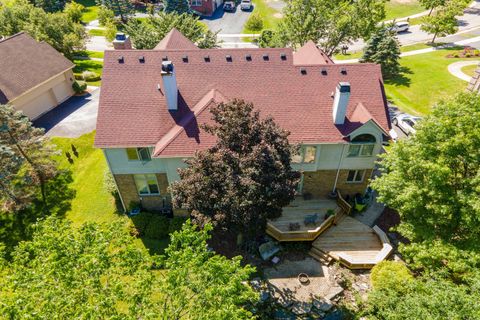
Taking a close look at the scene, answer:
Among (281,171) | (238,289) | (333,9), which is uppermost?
(333,9)

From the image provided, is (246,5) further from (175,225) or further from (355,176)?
(175,225)

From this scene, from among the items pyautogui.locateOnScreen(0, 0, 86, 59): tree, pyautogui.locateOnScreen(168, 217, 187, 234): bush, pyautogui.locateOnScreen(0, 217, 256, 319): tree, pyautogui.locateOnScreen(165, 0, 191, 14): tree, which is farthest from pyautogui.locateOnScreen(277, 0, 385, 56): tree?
pyautogui.locateOnScreen(0, 0, 86, 59): tree

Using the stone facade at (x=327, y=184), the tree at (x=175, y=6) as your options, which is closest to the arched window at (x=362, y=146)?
the stone facade at (x=327, y=184)

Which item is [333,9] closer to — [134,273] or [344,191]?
[344,191]

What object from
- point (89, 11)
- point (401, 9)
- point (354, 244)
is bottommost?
point (354, 244)

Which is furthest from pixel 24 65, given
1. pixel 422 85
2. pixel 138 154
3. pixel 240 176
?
pixel 422 85

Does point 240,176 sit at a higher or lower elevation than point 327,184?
higher

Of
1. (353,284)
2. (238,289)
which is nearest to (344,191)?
(353,284)
